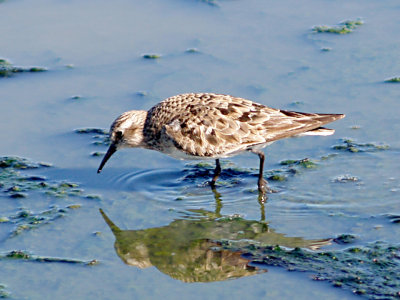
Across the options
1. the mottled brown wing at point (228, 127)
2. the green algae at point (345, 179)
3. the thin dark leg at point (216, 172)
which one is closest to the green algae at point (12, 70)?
the mottled brown wing at point (228, 127)

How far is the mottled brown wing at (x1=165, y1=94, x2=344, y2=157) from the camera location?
9.84 m

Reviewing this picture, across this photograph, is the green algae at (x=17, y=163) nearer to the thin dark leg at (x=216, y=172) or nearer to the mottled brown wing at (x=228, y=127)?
the mottled brown wing at (x=228, y=127)

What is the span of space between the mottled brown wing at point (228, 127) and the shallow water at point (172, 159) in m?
0.62

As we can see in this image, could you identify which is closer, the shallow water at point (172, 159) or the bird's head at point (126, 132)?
the shallow water at point (172, 159)

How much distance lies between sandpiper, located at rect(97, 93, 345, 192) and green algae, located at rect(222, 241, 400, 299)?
1.64 metres

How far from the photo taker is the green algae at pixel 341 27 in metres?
13.8

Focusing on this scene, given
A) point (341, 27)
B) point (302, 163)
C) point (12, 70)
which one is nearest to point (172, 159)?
point (302, 163)

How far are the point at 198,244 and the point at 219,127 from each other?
5.85 feet

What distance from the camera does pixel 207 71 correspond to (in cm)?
1273

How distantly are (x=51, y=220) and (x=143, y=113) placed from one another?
2109 millimetres

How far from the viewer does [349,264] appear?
26.3 feet

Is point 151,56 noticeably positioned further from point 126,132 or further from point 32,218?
point 32,218

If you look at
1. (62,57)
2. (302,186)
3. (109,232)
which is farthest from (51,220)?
(62,57)

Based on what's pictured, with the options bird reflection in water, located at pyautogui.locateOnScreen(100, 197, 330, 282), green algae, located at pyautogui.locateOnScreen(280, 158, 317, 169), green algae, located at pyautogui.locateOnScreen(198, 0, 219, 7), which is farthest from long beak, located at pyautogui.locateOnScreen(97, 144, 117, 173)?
green algae, located at pyautogui.locateOnScreen(198, 0, 219, 7)
